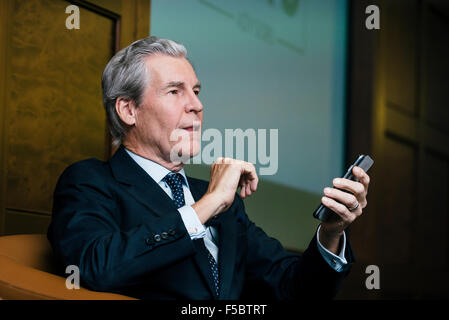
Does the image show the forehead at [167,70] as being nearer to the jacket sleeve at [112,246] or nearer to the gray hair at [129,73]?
the gray hair at [129,73]

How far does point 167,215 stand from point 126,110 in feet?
1.77

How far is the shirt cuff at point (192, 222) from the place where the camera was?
4.73 ft

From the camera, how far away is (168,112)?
5.90ft

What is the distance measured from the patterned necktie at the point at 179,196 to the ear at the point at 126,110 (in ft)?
0.70

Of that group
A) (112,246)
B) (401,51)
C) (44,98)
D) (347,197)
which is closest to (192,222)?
(112,246)

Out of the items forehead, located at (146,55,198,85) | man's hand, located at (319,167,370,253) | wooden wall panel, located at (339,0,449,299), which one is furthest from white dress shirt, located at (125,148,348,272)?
wooden wall panel, located at (339,0,449,299)

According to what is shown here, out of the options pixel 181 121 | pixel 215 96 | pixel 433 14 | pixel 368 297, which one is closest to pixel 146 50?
pixel 181 121

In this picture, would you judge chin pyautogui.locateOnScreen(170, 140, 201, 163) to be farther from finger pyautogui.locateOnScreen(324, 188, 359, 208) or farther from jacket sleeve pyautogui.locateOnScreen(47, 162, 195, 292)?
finger pyautogui.locateOnScreen(324, 188, 359, 208)

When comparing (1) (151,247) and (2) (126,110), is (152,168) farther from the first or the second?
(1) (151,247)

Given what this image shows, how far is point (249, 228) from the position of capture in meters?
2.00

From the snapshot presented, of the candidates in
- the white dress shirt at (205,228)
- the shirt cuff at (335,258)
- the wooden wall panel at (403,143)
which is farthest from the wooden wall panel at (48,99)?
the wooden wall panel at (403,143)

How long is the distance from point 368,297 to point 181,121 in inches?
102

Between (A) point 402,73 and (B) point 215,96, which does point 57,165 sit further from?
(A) point 402,73

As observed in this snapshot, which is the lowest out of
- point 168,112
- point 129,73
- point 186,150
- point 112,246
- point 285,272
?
point 285,272
